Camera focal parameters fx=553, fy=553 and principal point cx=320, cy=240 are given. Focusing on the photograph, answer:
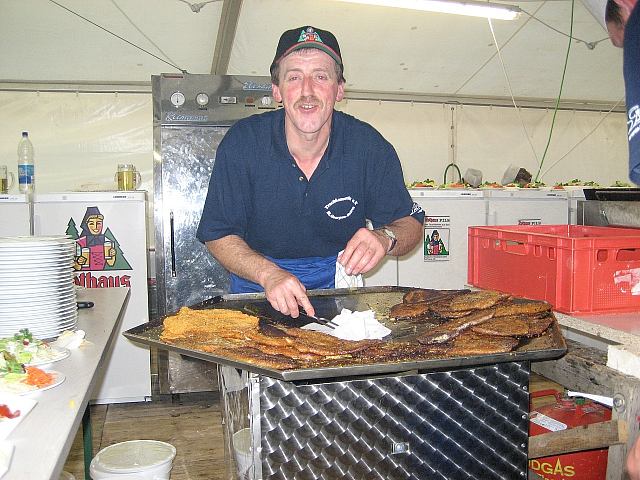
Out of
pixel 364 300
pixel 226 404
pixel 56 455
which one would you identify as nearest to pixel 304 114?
pixel 364 300

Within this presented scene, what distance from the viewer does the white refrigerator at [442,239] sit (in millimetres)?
5797

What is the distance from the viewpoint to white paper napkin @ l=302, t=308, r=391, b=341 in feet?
5.71

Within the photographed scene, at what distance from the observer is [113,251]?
181 inches

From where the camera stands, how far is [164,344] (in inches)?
61.0

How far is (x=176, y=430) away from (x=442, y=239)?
10.7ft

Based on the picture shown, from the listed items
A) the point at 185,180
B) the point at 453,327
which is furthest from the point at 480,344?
the point at 185,180

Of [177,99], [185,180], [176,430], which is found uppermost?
[177,99]

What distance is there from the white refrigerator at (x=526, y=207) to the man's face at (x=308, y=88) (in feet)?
12.9

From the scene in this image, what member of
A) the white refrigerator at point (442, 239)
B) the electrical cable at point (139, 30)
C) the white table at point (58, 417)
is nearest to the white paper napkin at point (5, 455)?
the white table at point (58, 417)

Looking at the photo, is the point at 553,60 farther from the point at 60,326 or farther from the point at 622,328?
the point at 60,326

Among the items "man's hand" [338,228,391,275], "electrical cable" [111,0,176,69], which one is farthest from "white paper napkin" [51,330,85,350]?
"electrical cable" [111,0,176,69]

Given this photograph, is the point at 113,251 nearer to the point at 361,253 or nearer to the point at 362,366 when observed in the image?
the point at 361,253

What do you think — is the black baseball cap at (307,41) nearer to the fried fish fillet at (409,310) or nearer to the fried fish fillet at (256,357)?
the fried fish fillet at (409,310)

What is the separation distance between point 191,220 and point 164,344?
3274mm
